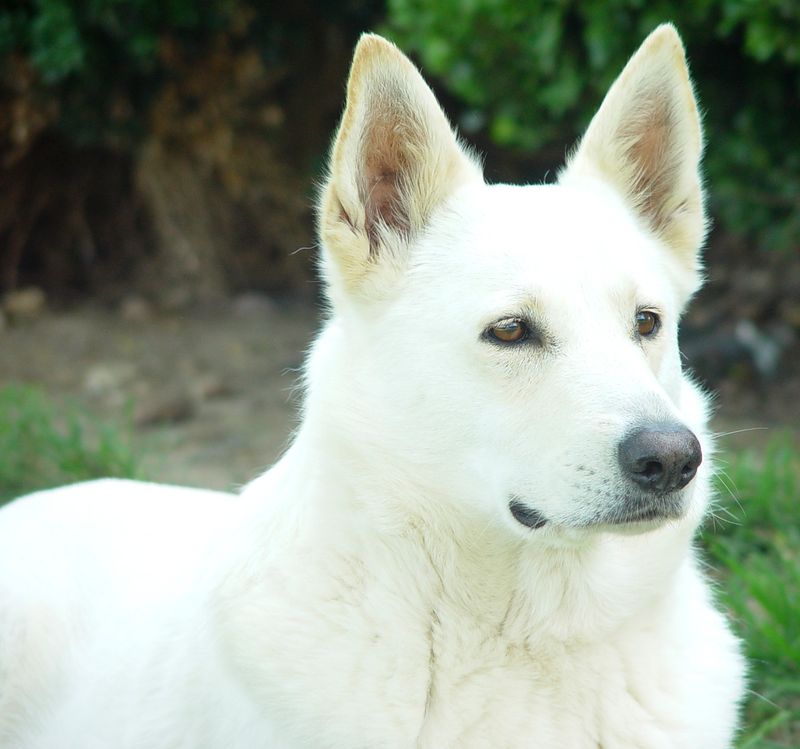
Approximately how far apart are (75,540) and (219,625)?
2.75 ft

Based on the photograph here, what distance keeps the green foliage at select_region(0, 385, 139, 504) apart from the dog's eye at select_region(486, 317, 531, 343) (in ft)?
9.07

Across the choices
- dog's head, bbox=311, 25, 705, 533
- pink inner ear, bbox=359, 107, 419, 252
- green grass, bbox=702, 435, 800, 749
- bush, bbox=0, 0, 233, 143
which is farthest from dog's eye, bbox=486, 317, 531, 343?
bush, bbox=0, 0, 233, 143

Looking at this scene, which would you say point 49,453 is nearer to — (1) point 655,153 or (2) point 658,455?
(1) point 655,153

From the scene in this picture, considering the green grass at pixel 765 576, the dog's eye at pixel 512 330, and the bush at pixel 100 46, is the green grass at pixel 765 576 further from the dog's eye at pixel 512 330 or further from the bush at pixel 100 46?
the bush at pixel 100 46

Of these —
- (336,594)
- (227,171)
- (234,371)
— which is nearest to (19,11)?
(227,171)

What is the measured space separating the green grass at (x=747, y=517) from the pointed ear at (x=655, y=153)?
90 centimetres

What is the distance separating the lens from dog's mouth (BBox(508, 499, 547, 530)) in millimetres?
2447

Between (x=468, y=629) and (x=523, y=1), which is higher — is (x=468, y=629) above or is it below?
below

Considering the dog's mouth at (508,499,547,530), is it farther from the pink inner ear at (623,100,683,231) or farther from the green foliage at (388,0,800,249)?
the green foliage at (388,0,800,249)

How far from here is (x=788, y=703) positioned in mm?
3447

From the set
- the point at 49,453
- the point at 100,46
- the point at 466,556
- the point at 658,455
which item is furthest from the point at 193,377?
the point at 658,455

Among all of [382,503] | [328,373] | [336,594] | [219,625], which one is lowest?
[219,625]

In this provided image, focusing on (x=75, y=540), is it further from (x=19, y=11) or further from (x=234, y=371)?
(x=19, y=11)

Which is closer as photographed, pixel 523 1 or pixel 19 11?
pixel 523 1
